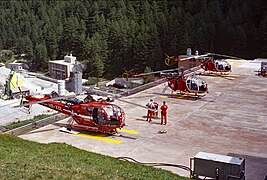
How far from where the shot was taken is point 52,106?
688 inches

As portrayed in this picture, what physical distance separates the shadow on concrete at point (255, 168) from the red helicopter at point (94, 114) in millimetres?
4421

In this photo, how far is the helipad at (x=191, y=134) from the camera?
1445 centimetres

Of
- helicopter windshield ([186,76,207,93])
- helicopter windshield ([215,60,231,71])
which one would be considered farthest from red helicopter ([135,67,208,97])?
helicopter windshield ([215,60,231,71])

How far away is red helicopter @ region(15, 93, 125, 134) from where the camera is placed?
51.3 ft

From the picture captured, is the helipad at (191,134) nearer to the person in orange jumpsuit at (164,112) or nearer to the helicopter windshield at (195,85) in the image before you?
the person in orange jumpsuit at (164,112)

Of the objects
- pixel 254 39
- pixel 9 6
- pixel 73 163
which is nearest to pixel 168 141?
pixel 73 163

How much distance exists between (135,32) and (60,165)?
64.1 m

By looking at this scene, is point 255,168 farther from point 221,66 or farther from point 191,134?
point 221,66

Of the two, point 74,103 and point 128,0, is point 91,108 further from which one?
point 128,0

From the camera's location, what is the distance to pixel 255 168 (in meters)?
13.2

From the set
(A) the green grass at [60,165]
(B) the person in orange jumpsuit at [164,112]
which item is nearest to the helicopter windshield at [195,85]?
(B) the person in orange jumpsuit at [164,112]

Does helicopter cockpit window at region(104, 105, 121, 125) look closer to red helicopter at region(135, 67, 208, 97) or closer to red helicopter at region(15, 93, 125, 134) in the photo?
red helicopter at region(15, 93, 125, 134)

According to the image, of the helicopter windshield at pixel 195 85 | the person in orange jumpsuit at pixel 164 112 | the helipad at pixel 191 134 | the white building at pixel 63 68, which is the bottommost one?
the white building at pixel 63 68

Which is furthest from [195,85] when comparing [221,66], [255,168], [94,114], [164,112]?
[255,168]
